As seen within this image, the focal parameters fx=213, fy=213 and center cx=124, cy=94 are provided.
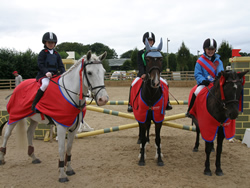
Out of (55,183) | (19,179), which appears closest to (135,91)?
(55,183)

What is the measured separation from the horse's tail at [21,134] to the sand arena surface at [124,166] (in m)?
0.44

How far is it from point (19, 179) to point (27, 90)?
176cm

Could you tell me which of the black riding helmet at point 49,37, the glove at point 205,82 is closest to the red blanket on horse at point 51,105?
the black riding helmet at point 49,37

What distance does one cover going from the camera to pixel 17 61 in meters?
30.8

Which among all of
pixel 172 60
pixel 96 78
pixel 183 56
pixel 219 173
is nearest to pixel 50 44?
pixel 96 78

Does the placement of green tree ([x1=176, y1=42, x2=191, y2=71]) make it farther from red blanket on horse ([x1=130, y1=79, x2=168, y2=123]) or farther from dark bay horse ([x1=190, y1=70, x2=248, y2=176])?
dark bay horse ([x1=190, y1=70, x2=248, y2=176])

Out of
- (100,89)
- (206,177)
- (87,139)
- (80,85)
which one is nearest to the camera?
(100,89)

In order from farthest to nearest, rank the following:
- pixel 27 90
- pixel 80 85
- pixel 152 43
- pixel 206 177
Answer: pixel 152 43 < pixel 27 90 < pixel 206 177 < pixel 80 85

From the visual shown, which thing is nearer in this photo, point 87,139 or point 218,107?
point 218,107

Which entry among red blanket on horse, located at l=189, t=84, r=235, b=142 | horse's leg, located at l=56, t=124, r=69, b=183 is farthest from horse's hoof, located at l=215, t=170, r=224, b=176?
horse's leg, located at l=56, t=124, r=69, b=183

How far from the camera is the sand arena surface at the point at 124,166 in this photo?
3900 mm

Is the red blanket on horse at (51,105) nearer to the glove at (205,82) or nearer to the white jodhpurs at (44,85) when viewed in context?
the white jodhpurs at (44,85)

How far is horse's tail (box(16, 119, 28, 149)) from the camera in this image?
4.88 m

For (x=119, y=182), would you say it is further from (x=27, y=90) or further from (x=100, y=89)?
(x=27, y=90)
